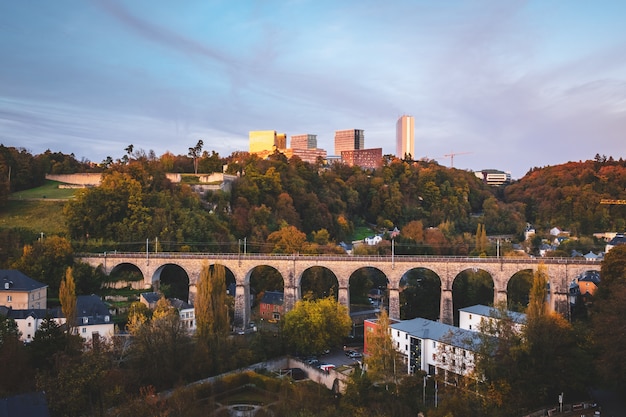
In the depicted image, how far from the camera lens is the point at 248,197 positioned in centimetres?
7119

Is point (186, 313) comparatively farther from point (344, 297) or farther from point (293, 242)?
point (293, 242)

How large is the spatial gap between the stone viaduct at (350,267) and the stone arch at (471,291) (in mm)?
A: 3071

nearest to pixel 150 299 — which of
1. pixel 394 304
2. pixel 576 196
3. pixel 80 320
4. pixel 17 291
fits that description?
Answer: pixel 80 320

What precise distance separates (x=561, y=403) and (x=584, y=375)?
8.21 ft

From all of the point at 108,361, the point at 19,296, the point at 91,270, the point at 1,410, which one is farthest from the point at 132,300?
the point at 1,410

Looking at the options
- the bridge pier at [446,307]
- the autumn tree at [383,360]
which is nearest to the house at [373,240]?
the bridge pier at [446,307]

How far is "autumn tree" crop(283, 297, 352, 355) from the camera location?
38.0m

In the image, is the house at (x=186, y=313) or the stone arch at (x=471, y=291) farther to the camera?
the stone arch at (x=471, y=291)

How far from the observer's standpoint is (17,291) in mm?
38688

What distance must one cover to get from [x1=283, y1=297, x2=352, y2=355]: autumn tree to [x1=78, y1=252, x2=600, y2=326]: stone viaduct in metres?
5.50

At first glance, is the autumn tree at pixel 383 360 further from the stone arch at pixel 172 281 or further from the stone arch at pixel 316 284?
the stone arch at pixel 172 281

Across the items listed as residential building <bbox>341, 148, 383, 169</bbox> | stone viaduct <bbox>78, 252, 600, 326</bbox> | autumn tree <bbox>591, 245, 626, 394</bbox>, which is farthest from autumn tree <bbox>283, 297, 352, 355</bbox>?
residential building <bbox>341, 148, 383, 169</bbox>

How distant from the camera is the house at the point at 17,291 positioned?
38.6m

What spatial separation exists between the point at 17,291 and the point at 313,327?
21392 millimetres
